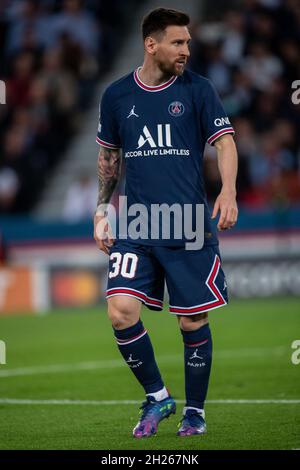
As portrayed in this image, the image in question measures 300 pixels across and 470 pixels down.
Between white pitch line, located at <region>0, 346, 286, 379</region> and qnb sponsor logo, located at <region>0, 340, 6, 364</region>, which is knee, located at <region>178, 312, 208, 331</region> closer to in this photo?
white pitch line, located at <region>0, 346, 286, 379</region>

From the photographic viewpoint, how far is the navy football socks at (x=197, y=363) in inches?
277

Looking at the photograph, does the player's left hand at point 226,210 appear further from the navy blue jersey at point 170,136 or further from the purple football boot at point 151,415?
the purple football boot at point 151,415

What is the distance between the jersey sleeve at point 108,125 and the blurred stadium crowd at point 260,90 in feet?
34.2

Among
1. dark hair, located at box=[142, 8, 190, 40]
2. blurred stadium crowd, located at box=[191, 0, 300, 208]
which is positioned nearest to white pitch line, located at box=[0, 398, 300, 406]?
dark hair, located at box=[142, 8, 190, 40]

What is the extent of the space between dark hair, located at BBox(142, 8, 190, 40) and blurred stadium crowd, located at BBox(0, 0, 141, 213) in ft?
45.3

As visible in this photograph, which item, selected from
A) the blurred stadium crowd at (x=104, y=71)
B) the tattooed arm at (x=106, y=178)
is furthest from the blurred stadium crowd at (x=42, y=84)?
the tattooed arm at (x=106, y=178)

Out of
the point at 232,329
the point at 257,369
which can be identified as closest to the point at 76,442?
the point at 257,369

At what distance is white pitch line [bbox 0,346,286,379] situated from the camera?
10.8 metres

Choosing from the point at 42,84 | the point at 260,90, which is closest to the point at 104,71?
the point at 42,84

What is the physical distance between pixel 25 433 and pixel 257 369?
12.3 feet

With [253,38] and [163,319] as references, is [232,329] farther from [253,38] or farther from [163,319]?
[253,38]

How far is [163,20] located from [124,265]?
5.07 feet

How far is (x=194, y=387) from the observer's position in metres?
7.05

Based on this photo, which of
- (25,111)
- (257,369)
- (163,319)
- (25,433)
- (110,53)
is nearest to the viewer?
(25,433)
